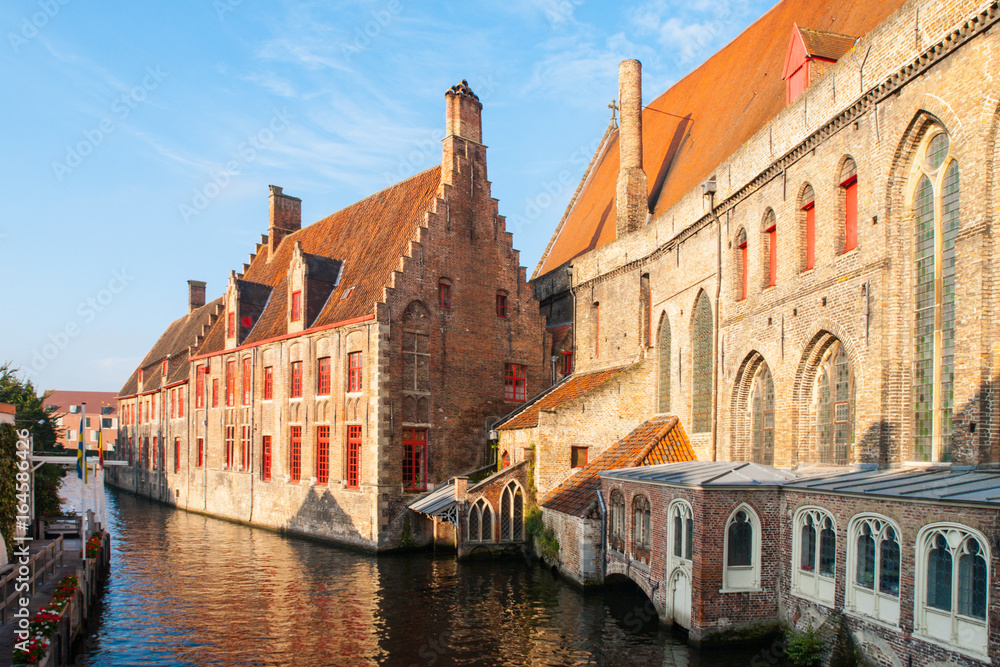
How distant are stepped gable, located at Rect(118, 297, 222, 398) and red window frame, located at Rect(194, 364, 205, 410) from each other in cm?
195

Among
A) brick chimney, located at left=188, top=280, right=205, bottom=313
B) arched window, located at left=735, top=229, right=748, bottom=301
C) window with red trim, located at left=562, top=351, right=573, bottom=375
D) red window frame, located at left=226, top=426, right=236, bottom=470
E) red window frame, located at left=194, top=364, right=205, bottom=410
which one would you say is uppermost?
brick chimney, located at left=188, top=280, right=205, bottom=313

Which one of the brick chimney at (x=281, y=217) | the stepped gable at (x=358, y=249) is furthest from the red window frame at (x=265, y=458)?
the brick chimney at (x=281, y=217)

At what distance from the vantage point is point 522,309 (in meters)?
25.6

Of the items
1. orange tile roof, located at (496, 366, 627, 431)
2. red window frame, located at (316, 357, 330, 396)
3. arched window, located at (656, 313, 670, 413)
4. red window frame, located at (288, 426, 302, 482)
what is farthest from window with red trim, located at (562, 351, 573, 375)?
red window frame, located at (288, 426, 302, 482)

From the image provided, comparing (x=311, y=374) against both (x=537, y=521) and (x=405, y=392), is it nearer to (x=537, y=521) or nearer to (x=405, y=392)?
(x=405, y=392)

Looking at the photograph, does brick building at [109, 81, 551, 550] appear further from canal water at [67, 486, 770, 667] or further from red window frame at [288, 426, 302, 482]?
canal water at [67, 486, 770, 667]

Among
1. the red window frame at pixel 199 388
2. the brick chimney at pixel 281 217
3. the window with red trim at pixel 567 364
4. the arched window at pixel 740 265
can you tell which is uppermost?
the brick chimney at pixel 281 217

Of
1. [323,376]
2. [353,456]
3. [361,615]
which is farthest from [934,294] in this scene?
[323,376]

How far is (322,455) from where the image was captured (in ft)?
79.5

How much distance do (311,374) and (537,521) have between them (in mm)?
9159

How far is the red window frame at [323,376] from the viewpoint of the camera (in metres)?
24.2

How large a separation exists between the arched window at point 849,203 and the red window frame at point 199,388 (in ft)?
90.6

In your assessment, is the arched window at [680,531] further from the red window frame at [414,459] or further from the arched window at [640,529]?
the red window frame at [414,459]

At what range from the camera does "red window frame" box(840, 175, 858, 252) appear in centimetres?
1209
